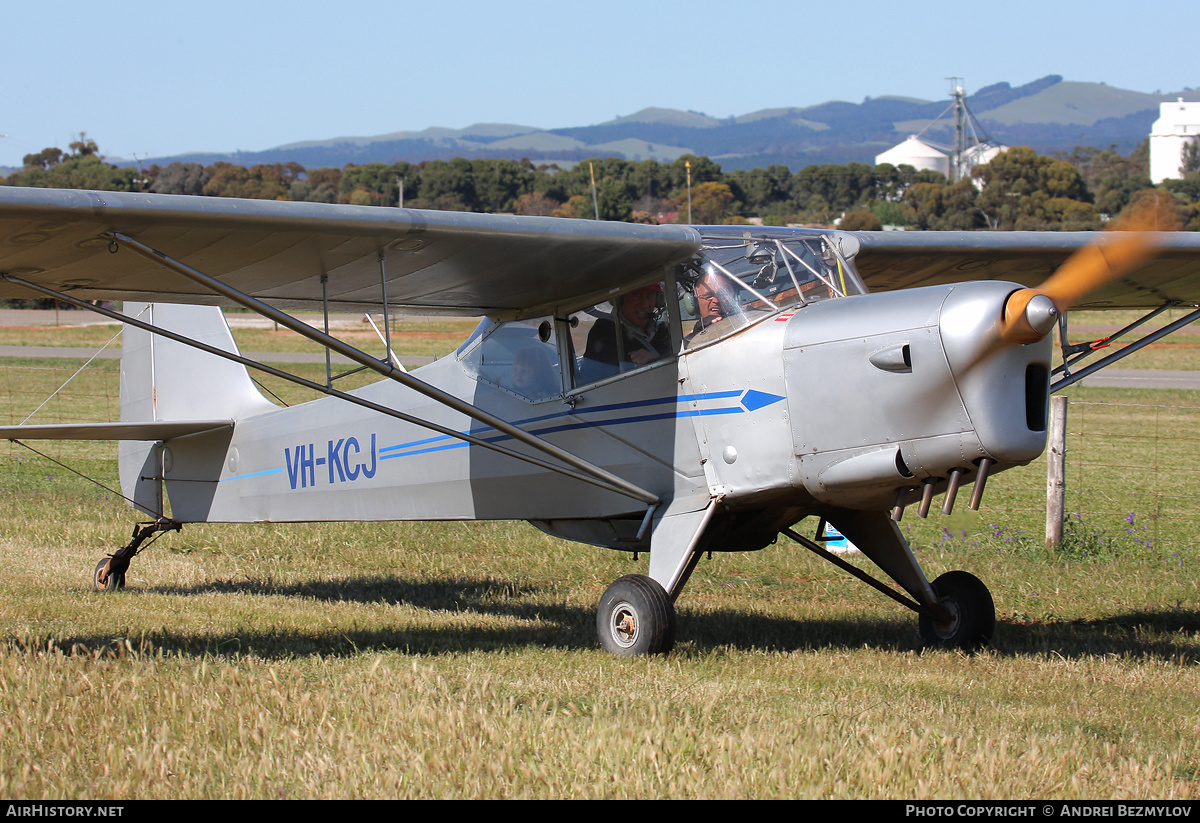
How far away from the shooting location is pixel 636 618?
666 centimetres

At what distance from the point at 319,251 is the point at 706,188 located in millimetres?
100118

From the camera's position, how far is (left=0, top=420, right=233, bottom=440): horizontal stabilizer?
8.29m

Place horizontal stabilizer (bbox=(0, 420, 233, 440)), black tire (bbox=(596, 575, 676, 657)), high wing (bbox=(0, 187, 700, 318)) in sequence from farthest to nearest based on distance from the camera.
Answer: horizontal stabilizer (bbox=(0, 420, 233, 440))
black tire (bbox=(596, 575, 676, 657))
high wing (bbox=(0, 187, 700, 318))

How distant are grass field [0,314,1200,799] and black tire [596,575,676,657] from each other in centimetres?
16

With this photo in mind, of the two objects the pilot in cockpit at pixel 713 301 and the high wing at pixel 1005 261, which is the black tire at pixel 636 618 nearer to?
the pilot in cockpit at pixel 713 301

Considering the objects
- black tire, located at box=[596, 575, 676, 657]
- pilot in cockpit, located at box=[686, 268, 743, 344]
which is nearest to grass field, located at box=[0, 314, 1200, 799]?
black tire, located at box=[596, 575, 676, 657]

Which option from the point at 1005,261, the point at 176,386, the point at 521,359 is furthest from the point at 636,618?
the point at 176,386

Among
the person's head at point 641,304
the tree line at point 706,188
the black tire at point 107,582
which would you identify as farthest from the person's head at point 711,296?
the tree line at point 706,188

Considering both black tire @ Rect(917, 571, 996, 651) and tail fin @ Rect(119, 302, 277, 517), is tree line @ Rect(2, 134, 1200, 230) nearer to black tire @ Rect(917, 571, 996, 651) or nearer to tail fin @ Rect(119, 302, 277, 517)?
tail fin @ Rect(119, 302, 277, 517)

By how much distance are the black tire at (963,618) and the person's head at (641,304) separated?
2.57m

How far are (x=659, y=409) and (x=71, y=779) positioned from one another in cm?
395

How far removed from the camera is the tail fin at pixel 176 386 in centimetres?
1014

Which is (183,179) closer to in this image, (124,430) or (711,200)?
(711,200)

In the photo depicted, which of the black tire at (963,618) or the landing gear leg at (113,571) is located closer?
the black tire at (963,618)
